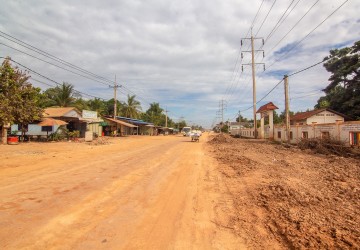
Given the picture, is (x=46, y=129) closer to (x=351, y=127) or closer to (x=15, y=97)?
(x=15, y=97)

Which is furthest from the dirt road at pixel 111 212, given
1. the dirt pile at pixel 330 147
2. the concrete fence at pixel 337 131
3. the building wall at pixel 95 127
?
the building wall at pixel 95 127

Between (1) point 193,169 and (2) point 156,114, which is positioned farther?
(2) point 156,114

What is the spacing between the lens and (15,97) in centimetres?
2438

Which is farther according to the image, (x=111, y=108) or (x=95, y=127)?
(x=111, y=108)

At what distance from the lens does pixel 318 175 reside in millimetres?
9898

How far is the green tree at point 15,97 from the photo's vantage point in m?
23.3

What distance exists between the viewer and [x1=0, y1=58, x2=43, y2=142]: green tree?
916 inches

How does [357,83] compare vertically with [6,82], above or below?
above

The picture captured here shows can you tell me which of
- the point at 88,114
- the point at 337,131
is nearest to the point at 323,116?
the point at 337,131

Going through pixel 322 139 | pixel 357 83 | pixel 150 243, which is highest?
pixel 357 83

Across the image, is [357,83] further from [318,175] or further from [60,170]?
[60,170]

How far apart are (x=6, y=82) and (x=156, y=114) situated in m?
75.1

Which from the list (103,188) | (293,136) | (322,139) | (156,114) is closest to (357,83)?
(293,136)

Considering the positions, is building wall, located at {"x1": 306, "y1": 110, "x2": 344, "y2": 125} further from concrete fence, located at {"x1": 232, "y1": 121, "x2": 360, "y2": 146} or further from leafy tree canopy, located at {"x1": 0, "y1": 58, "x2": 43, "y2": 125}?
leafy tree canopy, located at {"x1": 0, "y1": 58, "x2": 43, "y2": 125}
